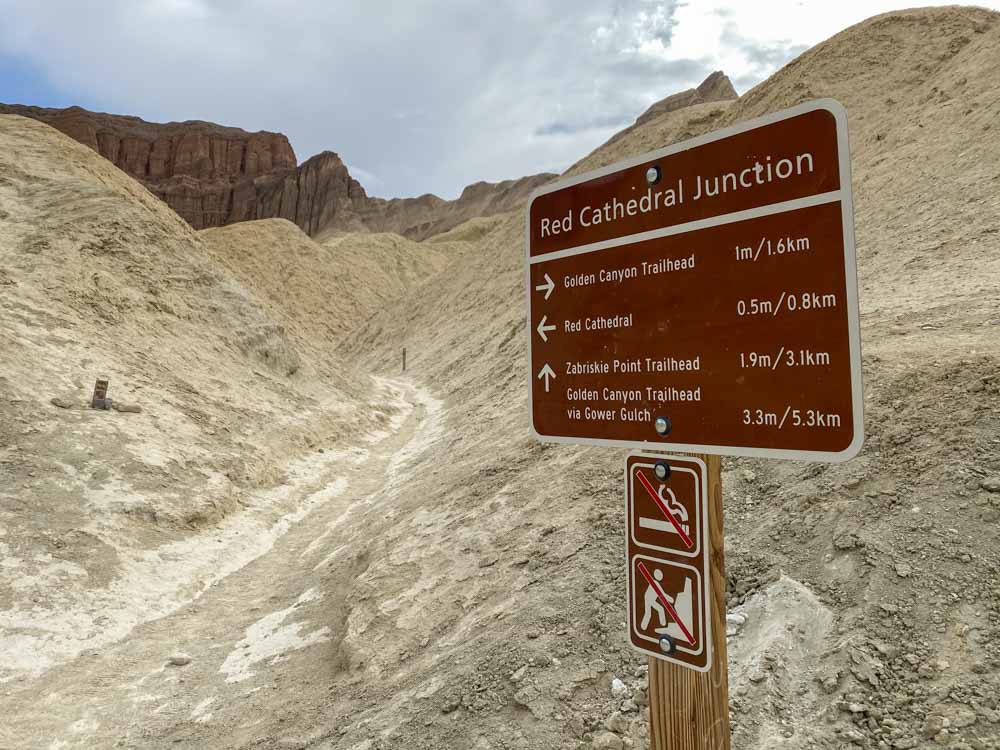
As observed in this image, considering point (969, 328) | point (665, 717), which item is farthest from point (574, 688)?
point (969, 328)

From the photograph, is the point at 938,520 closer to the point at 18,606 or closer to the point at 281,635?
the point at 281,635

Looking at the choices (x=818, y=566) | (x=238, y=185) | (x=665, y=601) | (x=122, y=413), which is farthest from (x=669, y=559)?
(x=238, y=185)

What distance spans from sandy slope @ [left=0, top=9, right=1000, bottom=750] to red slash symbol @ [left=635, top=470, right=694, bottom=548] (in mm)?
1677

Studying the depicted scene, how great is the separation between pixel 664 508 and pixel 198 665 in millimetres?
6315

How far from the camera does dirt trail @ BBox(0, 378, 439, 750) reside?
16.9 feet

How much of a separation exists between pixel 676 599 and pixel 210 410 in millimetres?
13715

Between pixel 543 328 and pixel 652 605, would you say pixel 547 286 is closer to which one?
pixel 543 328

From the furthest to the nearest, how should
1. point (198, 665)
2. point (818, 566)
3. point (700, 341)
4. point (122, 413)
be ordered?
point (122, 413) < point (198, 665) < point (818, 566) < point (700, 341)

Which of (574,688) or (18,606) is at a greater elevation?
(574,688)

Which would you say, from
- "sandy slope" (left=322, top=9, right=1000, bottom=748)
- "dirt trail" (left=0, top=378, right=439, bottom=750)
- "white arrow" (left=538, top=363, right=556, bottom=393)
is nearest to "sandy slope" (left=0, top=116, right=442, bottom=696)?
"dirt trail" (left=0, top=378, right=439, bottom=750)

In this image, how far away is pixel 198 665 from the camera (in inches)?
244

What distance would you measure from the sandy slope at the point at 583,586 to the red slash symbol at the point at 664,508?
1.68m

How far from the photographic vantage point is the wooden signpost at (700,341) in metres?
1.56

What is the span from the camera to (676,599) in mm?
1830
